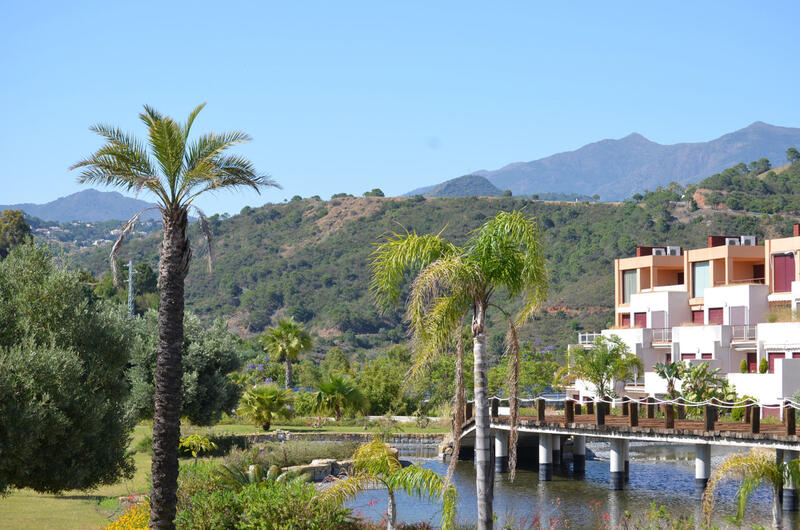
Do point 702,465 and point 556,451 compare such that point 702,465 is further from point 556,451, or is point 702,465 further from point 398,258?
point 398,258

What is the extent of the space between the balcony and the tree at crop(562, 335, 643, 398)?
276cm

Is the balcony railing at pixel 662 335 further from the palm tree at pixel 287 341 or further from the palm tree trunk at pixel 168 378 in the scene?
the palm tree trunk at pixel 168 378

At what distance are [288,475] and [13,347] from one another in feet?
26.6

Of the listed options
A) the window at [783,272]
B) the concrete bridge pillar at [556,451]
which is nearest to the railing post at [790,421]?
the concrete bridge pillar at [556,451]

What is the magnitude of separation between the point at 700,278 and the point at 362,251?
279 ft

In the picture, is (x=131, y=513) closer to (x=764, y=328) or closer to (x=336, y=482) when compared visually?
(x=336, y=482)

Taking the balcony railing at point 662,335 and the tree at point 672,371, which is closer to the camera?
the tree at point 672,371

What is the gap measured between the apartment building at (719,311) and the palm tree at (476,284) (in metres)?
29.3

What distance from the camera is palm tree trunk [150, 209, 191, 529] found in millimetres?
16703

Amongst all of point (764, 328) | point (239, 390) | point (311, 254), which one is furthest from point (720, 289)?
point (311, 254)

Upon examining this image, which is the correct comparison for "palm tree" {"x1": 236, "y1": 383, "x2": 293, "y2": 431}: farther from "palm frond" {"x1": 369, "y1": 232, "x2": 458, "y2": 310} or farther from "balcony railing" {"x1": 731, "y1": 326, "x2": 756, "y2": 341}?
"palm frond" {"x1": 369, "y1": 232, "x2": 458, "y2": 310}

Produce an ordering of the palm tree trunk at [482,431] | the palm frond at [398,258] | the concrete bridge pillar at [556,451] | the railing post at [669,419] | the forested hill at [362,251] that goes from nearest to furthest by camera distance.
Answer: the palm tree trunk at [482,431], the palm frond at [398,258], the railing post at [669,419], the concrete bridge pillar at [556,451], the forested hill at [362,251]

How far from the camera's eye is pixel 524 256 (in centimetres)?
1725

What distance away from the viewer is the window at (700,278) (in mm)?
56000
